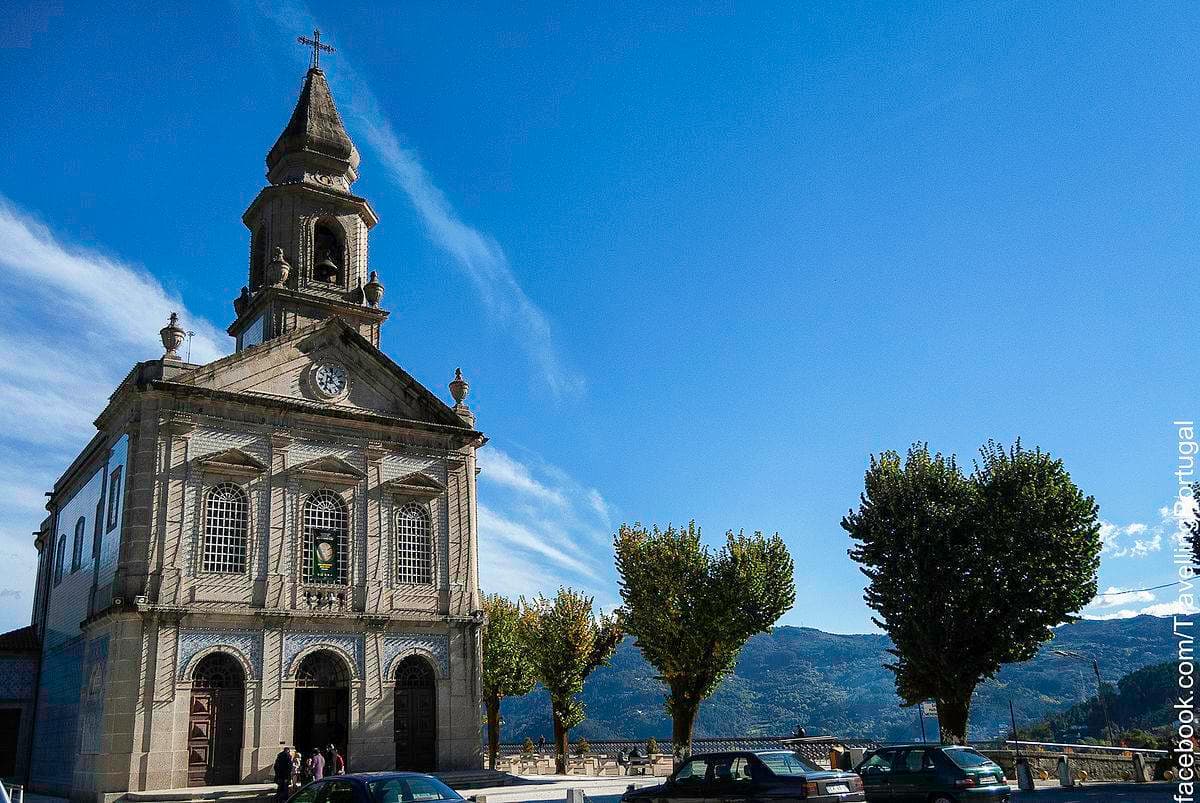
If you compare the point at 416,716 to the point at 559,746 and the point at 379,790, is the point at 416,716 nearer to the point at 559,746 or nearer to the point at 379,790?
the point at 559,746

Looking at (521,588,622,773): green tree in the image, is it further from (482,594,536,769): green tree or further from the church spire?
the church spire

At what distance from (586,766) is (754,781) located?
27.1m

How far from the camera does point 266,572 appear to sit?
28281 millimetres

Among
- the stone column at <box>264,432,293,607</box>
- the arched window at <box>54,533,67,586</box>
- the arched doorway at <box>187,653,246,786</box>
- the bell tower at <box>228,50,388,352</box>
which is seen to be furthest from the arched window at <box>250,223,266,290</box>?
the arched doorway at <box>187,653,246,786</box>

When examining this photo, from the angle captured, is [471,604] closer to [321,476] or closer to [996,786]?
[321,476]

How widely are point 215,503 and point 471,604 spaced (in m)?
8.87

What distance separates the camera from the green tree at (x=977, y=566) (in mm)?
29375

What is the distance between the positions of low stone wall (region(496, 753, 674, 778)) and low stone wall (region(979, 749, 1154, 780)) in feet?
41.7

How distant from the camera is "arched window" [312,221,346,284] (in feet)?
118

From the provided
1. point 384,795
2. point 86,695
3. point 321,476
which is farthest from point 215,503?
point 384,795

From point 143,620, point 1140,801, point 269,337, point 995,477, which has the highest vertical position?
point 269,337

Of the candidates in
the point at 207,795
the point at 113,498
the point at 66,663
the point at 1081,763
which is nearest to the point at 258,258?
the point at 113,498

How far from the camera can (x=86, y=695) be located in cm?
2758

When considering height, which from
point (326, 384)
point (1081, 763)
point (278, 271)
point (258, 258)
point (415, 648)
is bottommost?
point (1081, 763)
